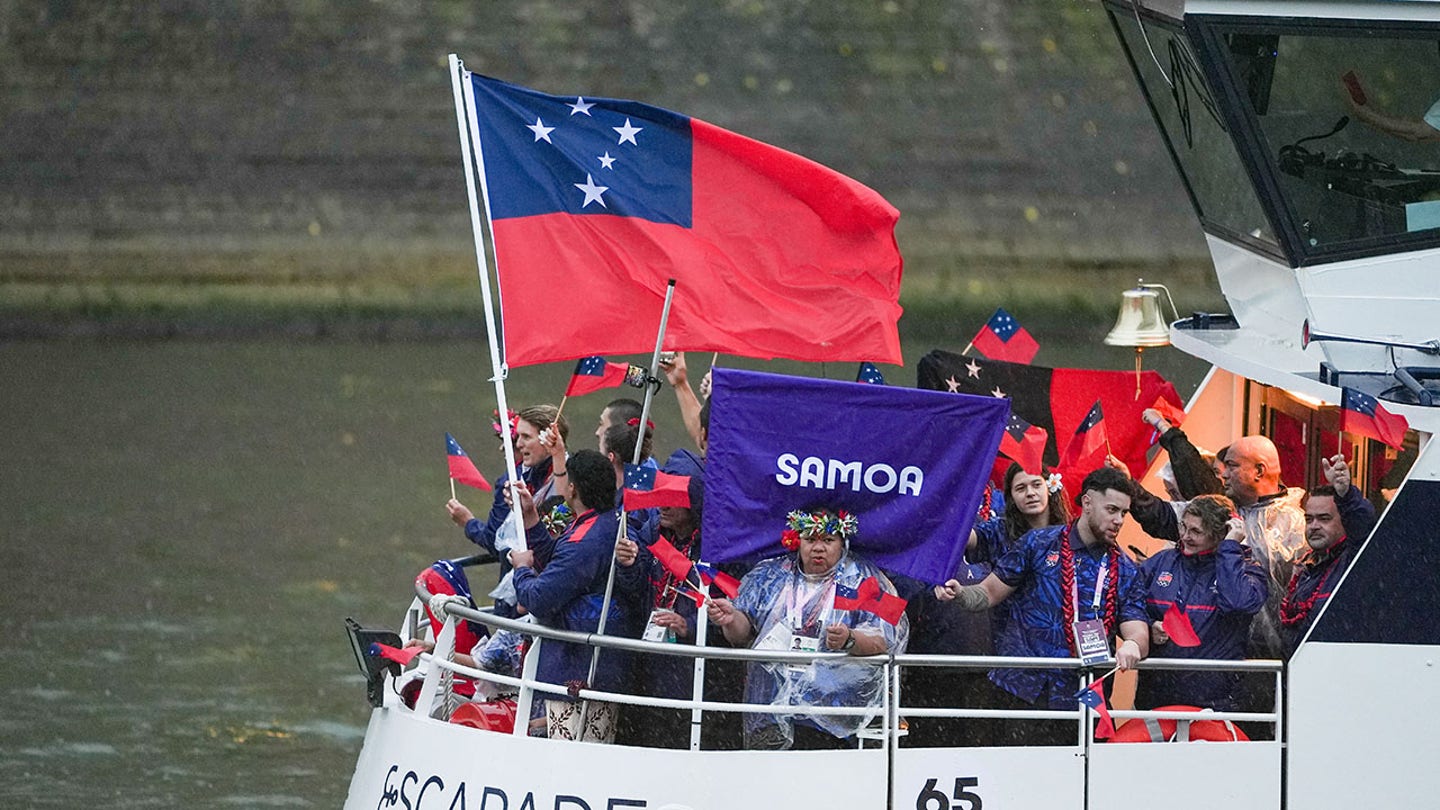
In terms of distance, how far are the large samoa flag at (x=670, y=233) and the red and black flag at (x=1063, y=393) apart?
6.08ft

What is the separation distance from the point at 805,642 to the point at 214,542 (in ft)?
51.7

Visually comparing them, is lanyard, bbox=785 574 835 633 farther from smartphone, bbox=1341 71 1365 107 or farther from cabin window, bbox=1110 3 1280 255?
smartphone, bbox=1341 71 1365 107

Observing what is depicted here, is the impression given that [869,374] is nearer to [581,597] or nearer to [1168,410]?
[1168,410]

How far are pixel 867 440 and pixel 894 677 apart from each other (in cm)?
92

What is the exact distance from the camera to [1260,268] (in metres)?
9.59

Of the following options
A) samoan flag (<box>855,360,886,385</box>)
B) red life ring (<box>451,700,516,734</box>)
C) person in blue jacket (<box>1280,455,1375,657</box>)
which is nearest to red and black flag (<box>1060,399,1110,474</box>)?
samoan flag (<box>855,360,886,385</box>)

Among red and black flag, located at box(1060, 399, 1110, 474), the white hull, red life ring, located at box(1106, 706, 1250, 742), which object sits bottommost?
the white hull

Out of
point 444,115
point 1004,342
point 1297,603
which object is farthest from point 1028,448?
point 444,115

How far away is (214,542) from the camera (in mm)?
22531

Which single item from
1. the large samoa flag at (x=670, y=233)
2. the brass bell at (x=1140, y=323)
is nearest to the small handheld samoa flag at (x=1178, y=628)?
the large samoa flag at (x=670, y=233)

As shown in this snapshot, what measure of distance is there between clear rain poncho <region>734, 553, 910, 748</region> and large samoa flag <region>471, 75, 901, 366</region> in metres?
1.02

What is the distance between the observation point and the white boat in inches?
314

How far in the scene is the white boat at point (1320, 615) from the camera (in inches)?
314

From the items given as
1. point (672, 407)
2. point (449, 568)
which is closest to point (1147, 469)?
point (449, 568)
